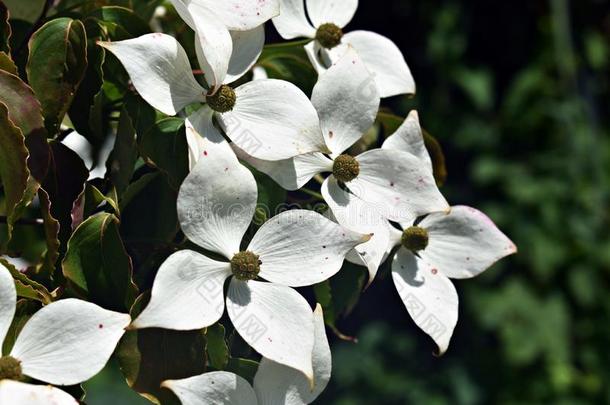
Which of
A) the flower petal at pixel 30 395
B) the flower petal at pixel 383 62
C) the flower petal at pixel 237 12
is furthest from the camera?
the flower petal at pixel 383 62

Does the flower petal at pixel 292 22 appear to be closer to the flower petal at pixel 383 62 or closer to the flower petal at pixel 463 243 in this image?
the flower petal at pixel 383 62

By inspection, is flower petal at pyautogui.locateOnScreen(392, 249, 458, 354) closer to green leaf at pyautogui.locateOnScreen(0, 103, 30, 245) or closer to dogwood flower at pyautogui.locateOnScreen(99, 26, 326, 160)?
dogwood flower at pyautogui.locateOnScreen(99, 26, 326, 160)

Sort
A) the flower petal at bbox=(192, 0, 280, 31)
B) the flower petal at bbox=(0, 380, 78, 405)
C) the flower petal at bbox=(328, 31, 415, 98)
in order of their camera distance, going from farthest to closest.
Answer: the flower petal at bbox=(328, 31, 415, 98), the flower petal at bbox=(192, 0, 280, 31), the flower petal at bbox=(0, 380, 78, 405)

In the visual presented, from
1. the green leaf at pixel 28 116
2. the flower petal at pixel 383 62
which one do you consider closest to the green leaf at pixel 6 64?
the green leaf at pixel 28 116

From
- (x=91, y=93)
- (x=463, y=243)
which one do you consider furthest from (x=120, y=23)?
(x=463, y=243)

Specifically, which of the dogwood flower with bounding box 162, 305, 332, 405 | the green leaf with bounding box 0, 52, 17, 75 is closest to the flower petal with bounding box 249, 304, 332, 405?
the dogwood flower with bounding box 162, 305, 332, 405

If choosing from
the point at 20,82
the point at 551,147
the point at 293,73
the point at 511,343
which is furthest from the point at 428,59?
the point at 20,82
